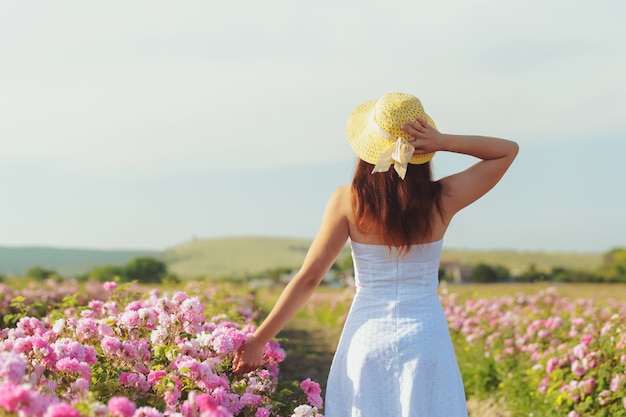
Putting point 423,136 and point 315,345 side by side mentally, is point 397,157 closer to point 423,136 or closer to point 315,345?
point 423,136

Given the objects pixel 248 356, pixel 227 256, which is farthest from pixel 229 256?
Answer: pixel 248 356

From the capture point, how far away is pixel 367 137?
3326 mm

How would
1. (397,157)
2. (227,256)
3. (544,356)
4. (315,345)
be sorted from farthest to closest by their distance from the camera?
(227,256) → (315,345) → (544,356) → (397,157)

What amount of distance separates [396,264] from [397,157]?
1.48 ft

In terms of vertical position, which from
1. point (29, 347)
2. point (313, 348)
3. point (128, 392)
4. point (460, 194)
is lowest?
point (313, 348)

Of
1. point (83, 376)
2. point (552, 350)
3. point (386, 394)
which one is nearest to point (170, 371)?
point (83, 376)

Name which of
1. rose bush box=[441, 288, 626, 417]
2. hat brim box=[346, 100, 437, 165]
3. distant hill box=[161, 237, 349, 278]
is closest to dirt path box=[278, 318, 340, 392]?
rose bush box=[441, 288, 626, 417]

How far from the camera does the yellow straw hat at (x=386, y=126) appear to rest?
3.23 metres

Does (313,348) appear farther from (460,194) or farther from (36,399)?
(36,399)

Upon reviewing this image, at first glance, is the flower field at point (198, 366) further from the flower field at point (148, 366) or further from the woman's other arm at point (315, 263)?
the woman's other arm at point (315, 263)

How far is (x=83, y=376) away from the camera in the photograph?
3.14 meters

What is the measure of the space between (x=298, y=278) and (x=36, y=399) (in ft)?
4.36

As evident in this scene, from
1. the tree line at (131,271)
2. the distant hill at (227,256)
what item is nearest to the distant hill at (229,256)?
the distant hill at (227,256)

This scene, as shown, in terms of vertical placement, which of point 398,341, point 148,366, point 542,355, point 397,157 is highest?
point 397,157
